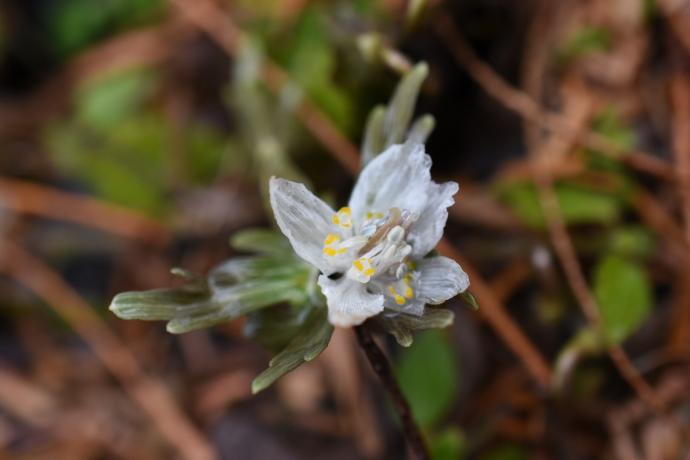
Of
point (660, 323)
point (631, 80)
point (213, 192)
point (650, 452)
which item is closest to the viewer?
point (650, 452)

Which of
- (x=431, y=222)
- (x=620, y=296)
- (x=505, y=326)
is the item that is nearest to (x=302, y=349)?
(x=431, y=222)

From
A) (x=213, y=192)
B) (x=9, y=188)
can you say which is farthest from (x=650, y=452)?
(x=9, y=188)

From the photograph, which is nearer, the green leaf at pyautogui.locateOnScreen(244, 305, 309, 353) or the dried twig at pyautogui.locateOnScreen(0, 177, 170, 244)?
the green leaf at pyautogui.locateOnScreen(244, 305, 309, 353)

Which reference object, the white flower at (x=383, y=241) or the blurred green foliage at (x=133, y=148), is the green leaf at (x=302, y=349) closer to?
the white flower at (x=383, y=241)

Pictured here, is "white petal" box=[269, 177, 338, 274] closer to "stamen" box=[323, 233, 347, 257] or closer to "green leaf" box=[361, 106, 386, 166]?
"stamen" box=[323, 233, 347, 257]

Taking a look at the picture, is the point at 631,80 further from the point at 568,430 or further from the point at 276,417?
the point at 276,417

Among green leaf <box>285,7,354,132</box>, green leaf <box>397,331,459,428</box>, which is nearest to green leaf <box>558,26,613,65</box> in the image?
green leaf <box>285,7,354,132</box>
